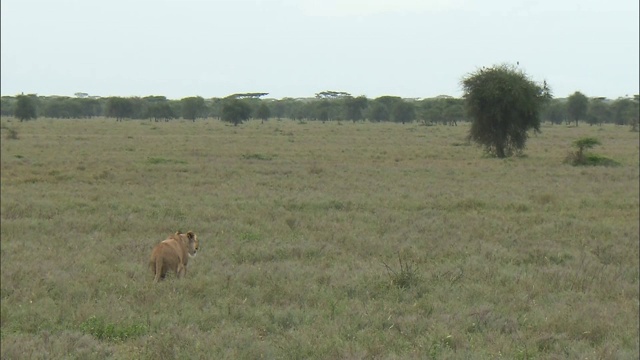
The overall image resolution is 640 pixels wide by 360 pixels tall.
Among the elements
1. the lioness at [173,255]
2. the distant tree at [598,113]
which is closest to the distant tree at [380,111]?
the distant tree at [598,113]

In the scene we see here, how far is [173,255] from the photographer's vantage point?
970 cm

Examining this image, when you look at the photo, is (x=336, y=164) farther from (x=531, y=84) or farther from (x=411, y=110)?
(x=411, y=110)

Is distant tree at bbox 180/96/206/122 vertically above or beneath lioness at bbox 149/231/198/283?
beneath

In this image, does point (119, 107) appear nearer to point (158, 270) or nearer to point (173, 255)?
point (173, 255)

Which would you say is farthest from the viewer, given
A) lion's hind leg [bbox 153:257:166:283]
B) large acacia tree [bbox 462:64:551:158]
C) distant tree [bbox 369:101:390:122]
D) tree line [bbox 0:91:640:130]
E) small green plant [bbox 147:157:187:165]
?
distant tree [bbox 369:101:390:122]

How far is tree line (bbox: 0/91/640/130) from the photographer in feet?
328

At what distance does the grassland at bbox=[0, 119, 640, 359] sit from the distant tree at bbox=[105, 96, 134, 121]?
100 meters

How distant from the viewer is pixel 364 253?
1238 cm

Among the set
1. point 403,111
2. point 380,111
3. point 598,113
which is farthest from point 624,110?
point 380,111

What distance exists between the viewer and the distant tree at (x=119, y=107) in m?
121

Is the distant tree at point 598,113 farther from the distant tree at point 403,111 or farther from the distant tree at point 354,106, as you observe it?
the distant tree at point 354,106

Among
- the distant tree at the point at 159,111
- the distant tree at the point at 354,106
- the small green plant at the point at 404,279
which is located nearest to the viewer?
Answer: the small green plant at the point at 404,279

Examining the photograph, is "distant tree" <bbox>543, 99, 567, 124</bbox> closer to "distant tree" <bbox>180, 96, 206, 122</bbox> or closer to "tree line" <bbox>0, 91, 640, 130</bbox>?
"tree line" <bbox>0, 91, 640, 130</bbox>

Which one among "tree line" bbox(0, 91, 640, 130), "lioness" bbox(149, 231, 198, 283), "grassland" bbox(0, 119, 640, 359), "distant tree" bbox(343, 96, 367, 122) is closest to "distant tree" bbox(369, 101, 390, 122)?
"tree line" bbox(0, 91, 640, 130)
